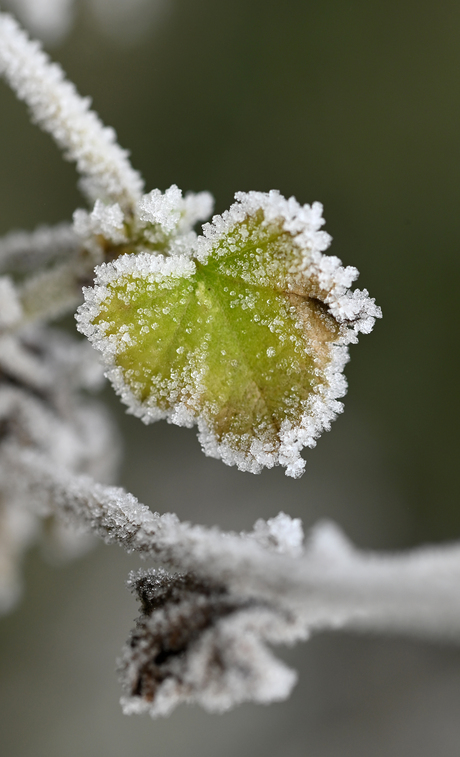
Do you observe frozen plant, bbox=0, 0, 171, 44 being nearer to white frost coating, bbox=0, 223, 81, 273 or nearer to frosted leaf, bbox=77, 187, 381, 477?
white frost coating, bbox=0, 223, 81, 273

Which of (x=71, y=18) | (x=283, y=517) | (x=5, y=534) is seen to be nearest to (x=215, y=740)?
(x=5, y=534)

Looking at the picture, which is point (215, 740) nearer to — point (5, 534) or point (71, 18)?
point (5, 534)

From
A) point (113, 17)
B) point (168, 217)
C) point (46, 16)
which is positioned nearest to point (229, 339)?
point (168, 217)

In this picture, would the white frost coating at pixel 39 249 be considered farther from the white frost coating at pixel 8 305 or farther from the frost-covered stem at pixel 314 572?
the frost-covered stem at pixel 314 572

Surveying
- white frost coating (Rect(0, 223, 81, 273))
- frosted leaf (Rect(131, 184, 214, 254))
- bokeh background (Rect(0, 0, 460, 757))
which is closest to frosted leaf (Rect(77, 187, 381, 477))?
frosted leaf (Rect(131, 184, 214, 254))

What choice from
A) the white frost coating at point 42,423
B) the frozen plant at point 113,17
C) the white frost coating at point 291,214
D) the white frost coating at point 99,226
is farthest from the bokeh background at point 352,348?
the white frost coating at point 291,214

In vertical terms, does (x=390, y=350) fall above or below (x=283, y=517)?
above
